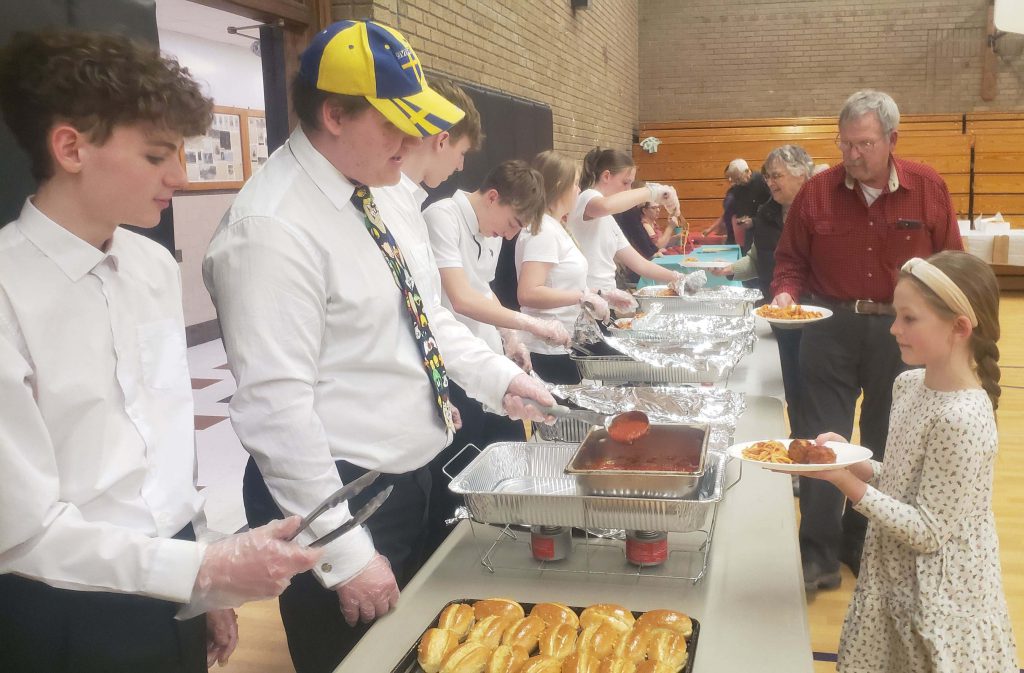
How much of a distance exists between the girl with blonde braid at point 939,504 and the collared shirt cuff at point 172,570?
1102 mm

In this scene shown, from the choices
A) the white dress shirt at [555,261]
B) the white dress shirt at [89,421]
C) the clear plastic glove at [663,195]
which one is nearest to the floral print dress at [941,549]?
the white dress shirt at [89,421]

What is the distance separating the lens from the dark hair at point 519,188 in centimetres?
280

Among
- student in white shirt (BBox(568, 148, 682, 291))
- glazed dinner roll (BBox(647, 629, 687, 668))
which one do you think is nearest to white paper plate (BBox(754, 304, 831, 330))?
student in white shirt (BBox(568, 148, 682, 291))

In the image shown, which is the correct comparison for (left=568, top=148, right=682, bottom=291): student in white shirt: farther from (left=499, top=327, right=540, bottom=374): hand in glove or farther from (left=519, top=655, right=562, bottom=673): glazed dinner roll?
(left=519, top=655, right=562, bottom=673): glazed dinner roll

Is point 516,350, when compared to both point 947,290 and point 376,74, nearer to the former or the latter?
point 947,290

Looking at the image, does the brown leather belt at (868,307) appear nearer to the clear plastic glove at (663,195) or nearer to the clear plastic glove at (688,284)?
the clear plastic glove at (688,284)

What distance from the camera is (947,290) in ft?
5.64

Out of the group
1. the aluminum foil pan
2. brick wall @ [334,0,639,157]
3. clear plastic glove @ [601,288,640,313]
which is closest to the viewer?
the aluminum foil pan

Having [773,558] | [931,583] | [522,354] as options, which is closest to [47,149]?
[773,558]

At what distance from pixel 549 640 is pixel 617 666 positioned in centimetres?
11

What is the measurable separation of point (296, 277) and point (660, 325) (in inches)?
86.0

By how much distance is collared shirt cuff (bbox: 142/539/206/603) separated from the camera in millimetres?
1038

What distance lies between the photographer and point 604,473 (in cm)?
146

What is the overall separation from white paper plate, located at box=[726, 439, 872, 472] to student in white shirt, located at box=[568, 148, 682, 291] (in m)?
2.38
